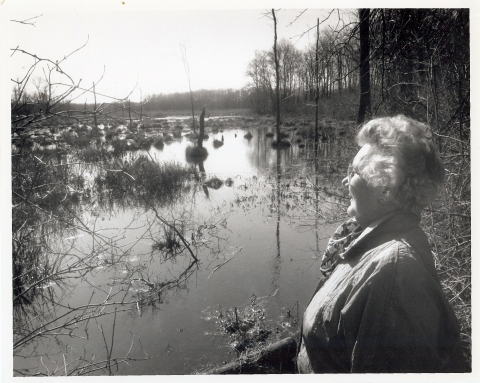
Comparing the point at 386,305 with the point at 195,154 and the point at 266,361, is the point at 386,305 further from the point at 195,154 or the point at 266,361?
the point at 195,154

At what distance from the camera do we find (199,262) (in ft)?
9.09

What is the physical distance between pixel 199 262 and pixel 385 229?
5.74 ft

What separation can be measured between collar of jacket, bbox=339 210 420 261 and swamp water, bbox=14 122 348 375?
4.59ft

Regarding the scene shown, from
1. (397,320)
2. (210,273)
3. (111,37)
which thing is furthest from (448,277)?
(111,37)

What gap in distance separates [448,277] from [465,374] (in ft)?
1.69

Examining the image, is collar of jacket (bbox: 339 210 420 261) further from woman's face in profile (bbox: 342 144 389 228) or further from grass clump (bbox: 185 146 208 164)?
grass clump (bbox: 185 146 208 164)

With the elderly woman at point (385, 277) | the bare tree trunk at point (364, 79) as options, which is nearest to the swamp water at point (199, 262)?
the bare tree trunk at point (364, 79)

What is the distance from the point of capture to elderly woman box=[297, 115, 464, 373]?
3.85ft

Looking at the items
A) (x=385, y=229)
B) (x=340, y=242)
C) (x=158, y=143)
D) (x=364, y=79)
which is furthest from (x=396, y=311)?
(x=158, y=143)

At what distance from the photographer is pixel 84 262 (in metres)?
2.33

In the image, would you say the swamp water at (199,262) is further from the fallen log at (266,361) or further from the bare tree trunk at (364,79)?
the bare tree trunk at (364,79)

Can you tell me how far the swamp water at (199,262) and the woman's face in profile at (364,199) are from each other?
4.16ft

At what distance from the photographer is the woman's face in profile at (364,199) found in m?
1.35
